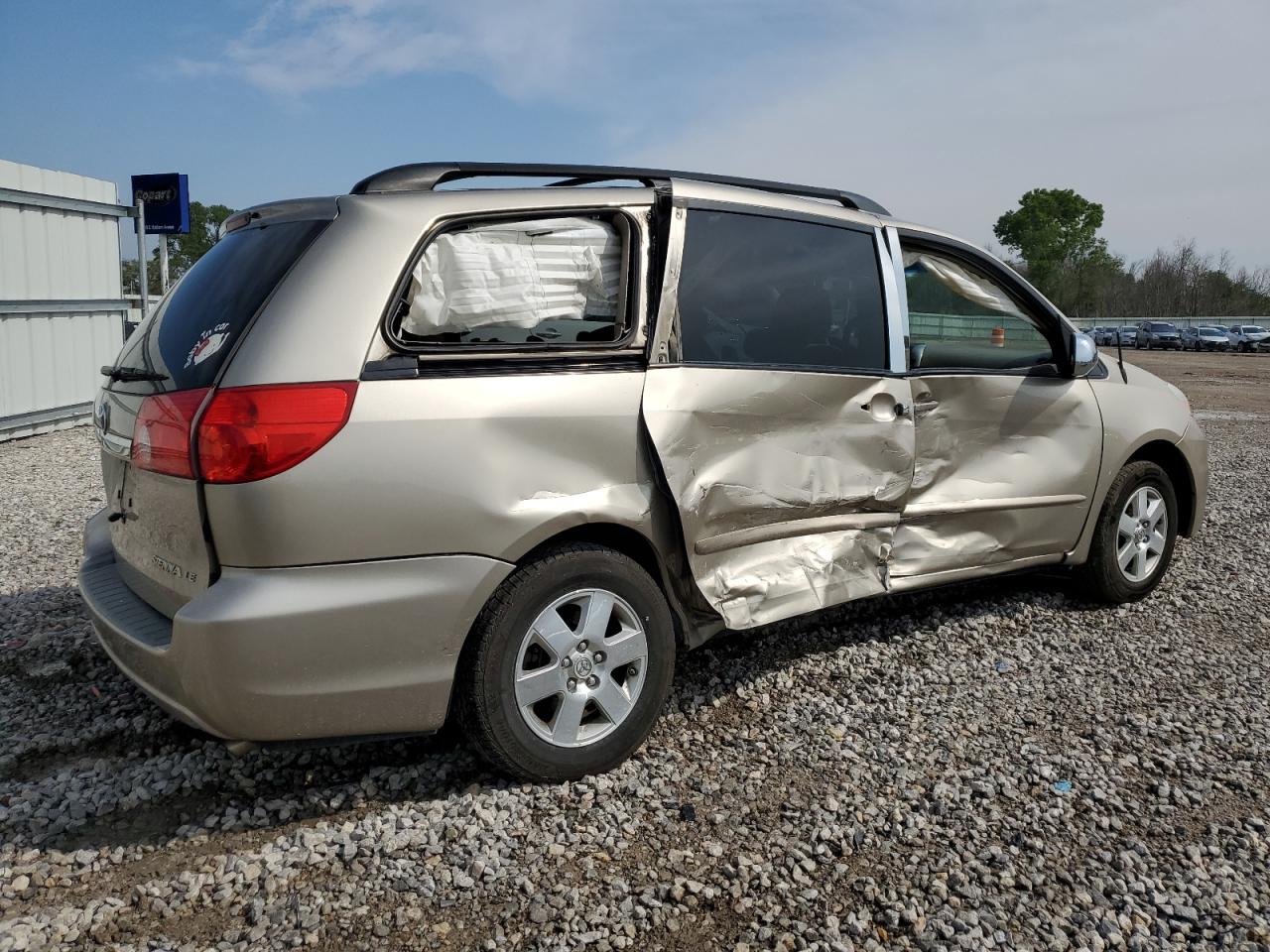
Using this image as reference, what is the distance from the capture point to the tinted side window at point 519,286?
2.96 m

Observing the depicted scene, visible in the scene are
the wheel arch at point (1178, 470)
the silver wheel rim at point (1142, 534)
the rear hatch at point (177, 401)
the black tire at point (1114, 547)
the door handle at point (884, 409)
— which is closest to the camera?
the rear hatch at point (177, 401)

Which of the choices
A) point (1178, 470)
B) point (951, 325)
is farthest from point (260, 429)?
point (1178, 470)

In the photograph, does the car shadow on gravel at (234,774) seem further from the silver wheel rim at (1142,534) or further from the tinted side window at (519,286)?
the silver wheel rim at (1142,534)

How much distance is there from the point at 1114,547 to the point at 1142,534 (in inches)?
9.8

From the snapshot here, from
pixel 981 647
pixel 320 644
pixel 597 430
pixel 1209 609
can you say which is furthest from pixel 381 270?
pixel 1209 609

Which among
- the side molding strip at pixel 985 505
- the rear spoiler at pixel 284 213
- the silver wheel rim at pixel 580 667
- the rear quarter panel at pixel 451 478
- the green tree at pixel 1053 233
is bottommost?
the silver wheel rim at pixel 580 667

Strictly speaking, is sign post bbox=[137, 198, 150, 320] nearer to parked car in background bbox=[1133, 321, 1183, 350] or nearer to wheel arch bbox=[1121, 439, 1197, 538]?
wheel arch bbox=[1121, 439, 1197, 538]

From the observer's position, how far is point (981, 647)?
455 cm

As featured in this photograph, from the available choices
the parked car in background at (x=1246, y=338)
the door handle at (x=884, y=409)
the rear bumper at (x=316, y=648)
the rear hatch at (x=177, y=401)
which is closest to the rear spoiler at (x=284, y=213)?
the rear hatch at (x=177, y=401)

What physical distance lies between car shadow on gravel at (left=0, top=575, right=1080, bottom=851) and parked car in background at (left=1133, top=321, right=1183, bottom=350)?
52224 millimetres

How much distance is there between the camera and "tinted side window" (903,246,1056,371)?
169 inches

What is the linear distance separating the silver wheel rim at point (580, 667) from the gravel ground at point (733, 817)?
0.22 m

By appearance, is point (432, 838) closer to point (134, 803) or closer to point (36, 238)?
point (134, 803)

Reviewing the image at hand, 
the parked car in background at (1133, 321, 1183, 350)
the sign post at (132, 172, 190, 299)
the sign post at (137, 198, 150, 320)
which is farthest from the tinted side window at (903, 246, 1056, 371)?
the parked car in background at (1133, 321, 1183, 350)
